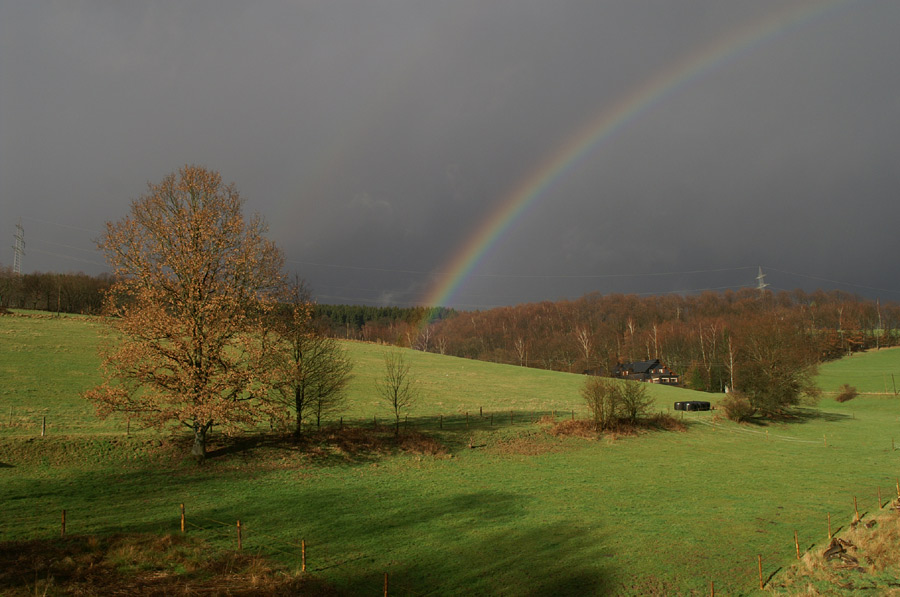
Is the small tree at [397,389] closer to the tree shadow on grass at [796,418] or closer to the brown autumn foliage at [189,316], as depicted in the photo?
the brown autumn foliage at [189,316]

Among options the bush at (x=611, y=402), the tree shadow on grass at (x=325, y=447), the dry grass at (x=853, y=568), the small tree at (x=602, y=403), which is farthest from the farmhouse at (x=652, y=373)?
the dry grass at (x=853, y=568)

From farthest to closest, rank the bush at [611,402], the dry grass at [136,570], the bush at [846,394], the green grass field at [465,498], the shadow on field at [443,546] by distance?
the bush at [846,394], the bush at [611,402], the green grass field at [465,498], the shadow on field at [443,546], the dry grass at [136,570]

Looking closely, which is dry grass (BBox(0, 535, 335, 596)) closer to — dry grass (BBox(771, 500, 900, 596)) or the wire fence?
the wire fence

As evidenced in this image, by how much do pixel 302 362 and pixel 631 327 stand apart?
435ft

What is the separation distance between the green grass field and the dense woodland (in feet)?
211

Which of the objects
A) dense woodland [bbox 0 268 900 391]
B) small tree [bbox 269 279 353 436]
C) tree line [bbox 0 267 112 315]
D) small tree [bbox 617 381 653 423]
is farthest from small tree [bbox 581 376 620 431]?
tree line [bbox 0 267 112 315]

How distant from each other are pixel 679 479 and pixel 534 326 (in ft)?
483

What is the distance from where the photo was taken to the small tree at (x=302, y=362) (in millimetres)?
28641

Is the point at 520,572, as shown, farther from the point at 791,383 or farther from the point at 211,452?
the point at 791,383

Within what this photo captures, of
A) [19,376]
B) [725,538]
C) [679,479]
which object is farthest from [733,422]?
[19,376]

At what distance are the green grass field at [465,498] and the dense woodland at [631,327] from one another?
64168 millimetres

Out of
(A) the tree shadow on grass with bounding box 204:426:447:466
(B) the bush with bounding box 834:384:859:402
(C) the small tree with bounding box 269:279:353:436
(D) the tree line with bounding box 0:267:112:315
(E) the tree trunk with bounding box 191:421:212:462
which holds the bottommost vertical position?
(B) the bush with bounding box 834:384:859:402

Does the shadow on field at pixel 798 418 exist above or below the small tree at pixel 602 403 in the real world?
below

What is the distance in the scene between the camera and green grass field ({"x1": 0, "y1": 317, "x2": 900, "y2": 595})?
16219 mm
